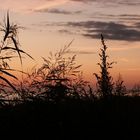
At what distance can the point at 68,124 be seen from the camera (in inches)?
282

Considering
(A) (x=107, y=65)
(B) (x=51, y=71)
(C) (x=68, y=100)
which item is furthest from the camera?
(A) (x=107, y=65)

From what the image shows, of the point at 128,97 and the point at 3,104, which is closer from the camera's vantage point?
the point at 3,104

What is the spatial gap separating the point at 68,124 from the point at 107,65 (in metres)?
10.5

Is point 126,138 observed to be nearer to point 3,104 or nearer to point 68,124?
point 68,124

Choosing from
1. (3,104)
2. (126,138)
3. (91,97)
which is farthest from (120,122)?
(3,104)

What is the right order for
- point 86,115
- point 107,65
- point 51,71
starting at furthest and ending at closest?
point 107,65 < point 51,71 < point 86,115

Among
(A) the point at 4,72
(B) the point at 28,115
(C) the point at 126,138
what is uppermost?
(A) the point at 4,72

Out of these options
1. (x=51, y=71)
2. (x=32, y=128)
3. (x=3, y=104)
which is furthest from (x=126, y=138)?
(x=51, y=71)

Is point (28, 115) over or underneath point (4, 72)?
underneath

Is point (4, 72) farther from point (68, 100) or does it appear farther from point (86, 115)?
point (86, 115)

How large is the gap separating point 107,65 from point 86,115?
10.1 m

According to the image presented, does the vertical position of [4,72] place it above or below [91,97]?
above

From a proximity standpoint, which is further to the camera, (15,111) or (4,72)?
(4,72)

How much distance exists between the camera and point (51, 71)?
10312 millimetres
